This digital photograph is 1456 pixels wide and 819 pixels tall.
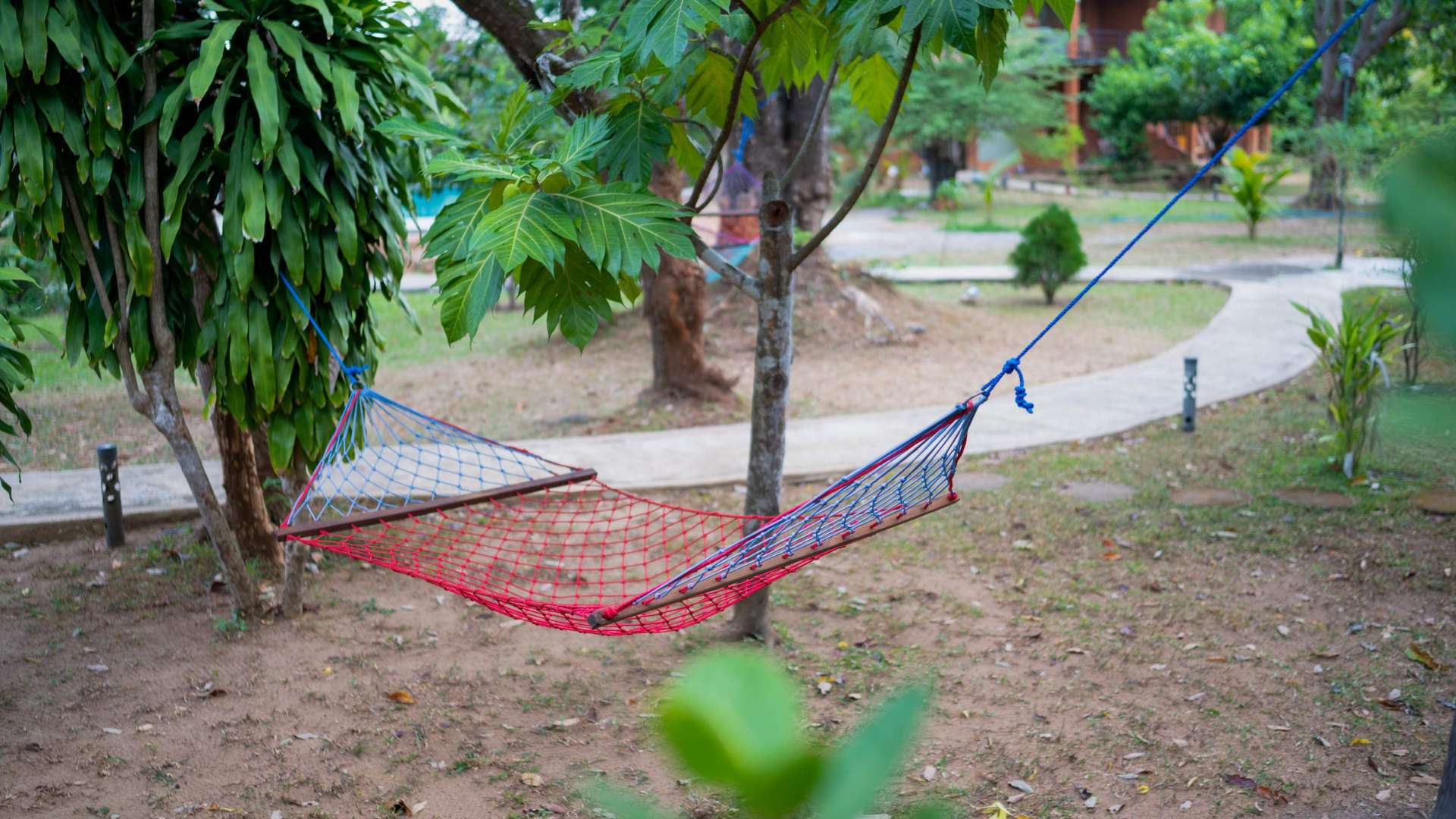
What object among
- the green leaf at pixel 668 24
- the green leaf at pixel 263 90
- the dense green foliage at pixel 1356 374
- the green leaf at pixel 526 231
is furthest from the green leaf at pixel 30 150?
the dense green foliage at pixel 1356 374

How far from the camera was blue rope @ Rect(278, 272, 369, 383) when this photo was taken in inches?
131

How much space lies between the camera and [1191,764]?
2.86 m

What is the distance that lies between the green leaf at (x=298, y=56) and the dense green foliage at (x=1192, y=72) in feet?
64.0

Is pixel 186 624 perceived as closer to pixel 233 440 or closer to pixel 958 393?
pixel 233 440

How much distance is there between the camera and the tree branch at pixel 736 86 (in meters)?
2.66

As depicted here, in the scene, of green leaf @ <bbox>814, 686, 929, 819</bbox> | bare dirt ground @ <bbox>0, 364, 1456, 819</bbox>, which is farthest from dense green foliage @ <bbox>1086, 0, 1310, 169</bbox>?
green leaf @ <bbox>814, 686, 929, 819</bbox>

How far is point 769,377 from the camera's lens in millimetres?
3377

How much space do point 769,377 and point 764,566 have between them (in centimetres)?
88

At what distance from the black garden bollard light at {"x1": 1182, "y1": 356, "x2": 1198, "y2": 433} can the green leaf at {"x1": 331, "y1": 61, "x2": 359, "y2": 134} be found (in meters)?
4.00

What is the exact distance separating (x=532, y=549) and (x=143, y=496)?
1.75 metres

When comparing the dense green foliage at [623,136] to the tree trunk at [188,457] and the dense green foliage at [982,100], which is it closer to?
the tree trunk at [188,457]

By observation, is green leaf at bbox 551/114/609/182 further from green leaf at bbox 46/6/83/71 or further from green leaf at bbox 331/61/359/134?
green leaf at bbox 46/6/83/71

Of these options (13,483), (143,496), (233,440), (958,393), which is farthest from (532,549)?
(958,393)

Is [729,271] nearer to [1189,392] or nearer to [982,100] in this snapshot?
[1189,392]
